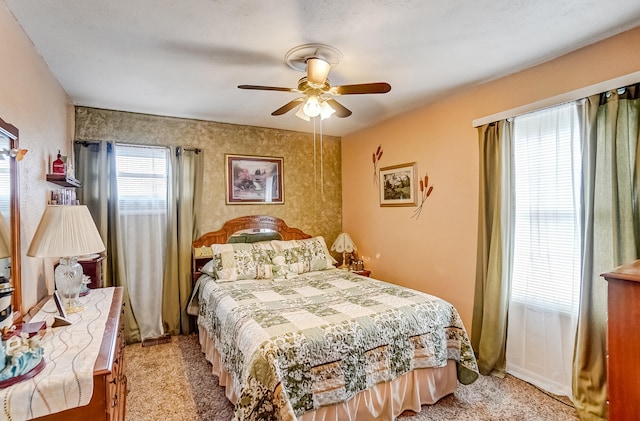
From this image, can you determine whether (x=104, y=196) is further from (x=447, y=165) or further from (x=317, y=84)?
(x=447, y=165)

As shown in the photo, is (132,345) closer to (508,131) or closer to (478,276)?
(478,276)

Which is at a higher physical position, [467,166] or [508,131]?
[508,131]

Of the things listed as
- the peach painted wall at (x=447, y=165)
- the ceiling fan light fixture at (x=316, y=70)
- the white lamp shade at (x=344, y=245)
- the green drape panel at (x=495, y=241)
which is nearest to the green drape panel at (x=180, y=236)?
the white lamp shade at (x=344, y=245)

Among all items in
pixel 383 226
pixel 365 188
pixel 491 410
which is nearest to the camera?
pixel 491 410

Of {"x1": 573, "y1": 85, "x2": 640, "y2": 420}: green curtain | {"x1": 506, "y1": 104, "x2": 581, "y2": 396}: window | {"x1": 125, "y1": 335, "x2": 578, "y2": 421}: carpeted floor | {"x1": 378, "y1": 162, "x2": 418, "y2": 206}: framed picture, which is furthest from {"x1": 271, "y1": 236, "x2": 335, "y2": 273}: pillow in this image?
{"x1": 573, "y1": 85, "x2": 640, "y2": 420}: green curtain

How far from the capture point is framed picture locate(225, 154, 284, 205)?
3955 millimetres

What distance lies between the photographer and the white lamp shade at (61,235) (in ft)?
5.24

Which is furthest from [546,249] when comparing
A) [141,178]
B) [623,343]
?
[141,178]

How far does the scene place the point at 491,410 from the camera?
86.6 inches

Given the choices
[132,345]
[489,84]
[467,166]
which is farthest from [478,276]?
[132,345]

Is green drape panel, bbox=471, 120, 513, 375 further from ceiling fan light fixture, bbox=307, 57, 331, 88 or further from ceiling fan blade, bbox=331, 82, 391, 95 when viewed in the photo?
ceiling fan light fixture, bbox=307, 57, 331, 88

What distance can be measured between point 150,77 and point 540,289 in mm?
3578

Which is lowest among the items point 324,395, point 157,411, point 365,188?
point 157,411

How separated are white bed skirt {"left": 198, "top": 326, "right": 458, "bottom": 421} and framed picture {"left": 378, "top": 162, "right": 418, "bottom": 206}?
5.89 ft
